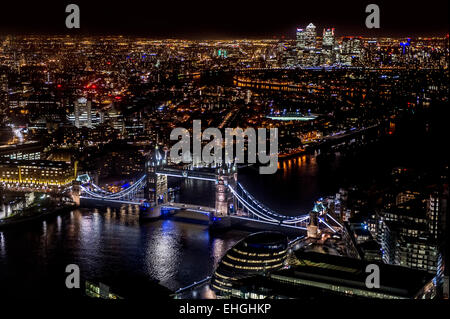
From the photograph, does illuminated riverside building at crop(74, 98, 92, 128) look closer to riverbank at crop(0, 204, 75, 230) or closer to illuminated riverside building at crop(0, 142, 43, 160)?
illuminated riverside building at crop(0, 142, 43, 160)

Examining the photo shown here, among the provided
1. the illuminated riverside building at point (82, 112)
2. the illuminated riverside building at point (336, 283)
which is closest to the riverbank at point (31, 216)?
the illuminated riverside building at point (336, 283)

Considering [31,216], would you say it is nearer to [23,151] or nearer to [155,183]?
[155,183]

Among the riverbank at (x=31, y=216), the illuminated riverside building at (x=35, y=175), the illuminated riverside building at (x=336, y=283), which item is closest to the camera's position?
the illuminated riverside building at (x=336, y=283)

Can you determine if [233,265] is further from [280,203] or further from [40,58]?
[40,58]

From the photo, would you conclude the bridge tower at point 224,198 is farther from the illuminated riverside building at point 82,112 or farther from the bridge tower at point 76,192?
the illuminated riverside building at point 82,112

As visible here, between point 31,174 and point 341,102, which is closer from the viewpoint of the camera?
point 31,174

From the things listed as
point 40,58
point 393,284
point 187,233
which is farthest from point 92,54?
point 393,284
